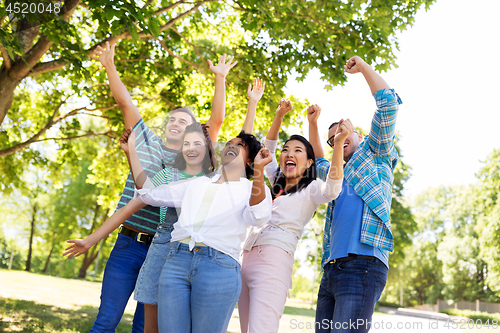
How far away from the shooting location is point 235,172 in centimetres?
307

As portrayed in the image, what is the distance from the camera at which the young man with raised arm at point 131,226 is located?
329 cm

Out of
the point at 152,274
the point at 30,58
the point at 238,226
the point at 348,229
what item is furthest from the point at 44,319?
the point at 348,229

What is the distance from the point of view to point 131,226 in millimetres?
3420

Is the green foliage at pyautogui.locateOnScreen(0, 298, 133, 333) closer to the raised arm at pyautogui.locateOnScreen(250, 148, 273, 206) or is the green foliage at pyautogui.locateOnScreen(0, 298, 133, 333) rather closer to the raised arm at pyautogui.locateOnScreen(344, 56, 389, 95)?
the raised arm at pyautogui.locateOnScreen(250, 148, 273, 206)

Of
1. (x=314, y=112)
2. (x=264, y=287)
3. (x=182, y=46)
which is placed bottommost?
(x=264, y=287)

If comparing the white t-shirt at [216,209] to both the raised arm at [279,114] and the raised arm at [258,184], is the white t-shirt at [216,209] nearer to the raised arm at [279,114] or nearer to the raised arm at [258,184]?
the raised arm at [258,184]

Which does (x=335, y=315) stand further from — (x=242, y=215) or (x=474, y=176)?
(x=474, y=176)

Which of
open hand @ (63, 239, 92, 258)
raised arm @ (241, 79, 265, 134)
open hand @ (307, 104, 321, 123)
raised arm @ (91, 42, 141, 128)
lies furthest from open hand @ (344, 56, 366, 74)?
open hand @ (63, 239, 92, 258)

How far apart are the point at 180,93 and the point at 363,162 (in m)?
7.75

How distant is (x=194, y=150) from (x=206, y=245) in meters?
0.88

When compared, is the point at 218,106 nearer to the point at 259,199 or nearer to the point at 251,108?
the point at 251,108

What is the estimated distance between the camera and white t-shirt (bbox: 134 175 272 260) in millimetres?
2676

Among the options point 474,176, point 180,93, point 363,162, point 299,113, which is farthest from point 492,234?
point 363,162

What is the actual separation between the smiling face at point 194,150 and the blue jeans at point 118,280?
2.92 feet
